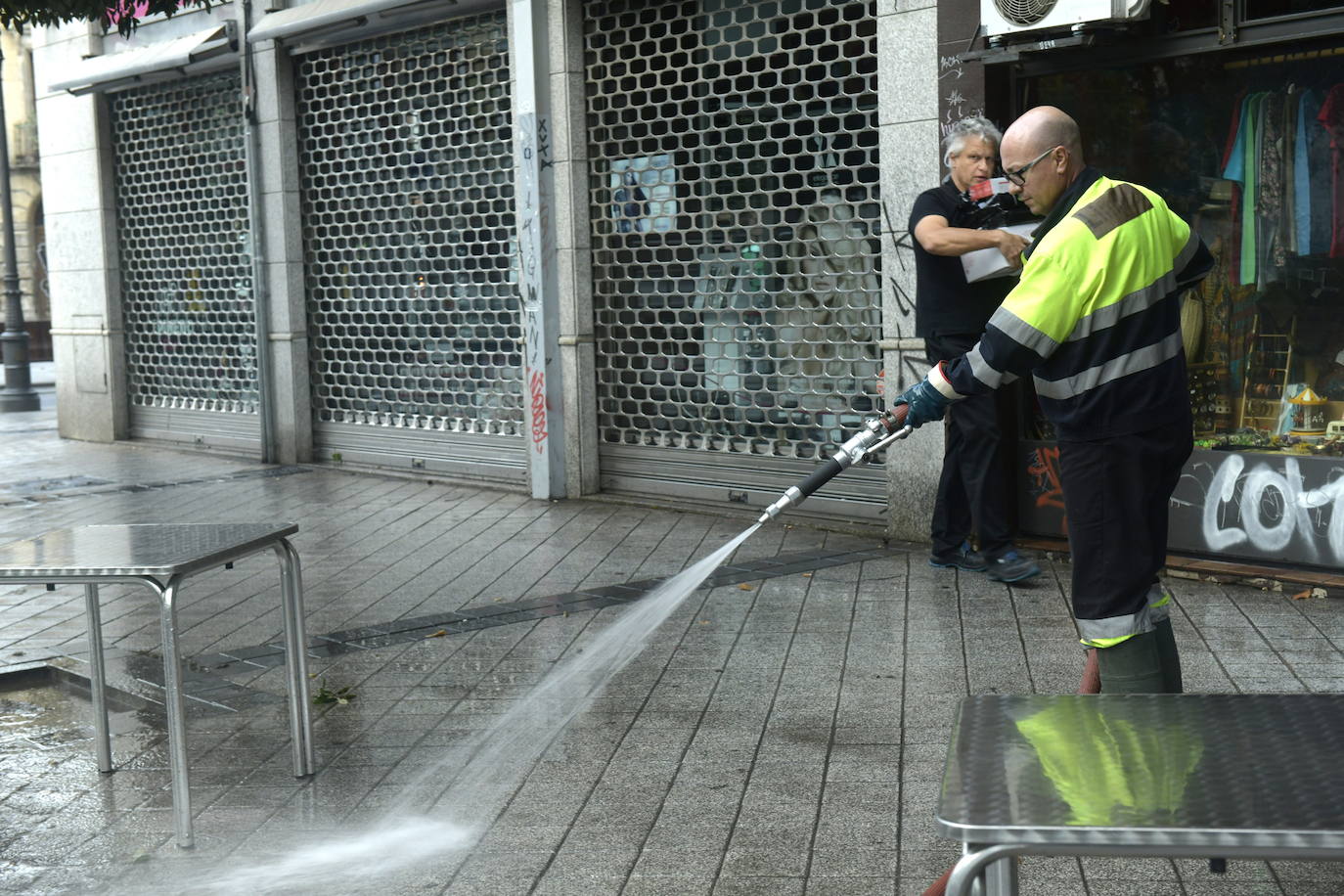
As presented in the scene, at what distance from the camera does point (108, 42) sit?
1555 centimetres

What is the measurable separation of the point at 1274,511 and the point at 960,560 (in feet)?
4.94

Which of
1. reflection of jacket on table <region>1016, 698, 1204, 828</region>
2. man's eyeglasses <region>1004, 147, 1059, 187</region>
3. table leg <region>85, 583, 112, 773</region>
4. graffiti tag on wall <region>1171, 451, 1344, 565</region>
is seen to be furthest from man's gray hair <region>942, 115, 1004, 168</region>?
reflection of jacket on table <region>1016, 698, 1204, 828</region>

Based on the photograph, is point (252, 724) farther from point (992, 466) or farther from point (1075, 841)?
point (1075, 841)

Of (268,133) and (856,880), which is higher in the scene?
(268,133)

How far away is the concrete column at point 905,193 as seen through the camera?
841cm

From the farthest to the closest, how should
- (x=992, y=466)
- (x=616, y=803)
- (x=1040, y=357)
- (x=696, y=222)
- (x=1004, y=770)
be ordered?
(x=696, y=222) < (x=992, y=466) < (x=616, y=803) < (x=1040, y=357) < (x=1004, y=770)

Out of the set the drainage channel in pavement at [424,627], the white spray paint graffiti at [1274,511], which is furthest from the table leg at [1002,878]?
the white spray paint graffiti at [1274,511]

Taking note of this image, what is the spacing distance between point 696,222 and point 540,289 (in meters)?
1.22

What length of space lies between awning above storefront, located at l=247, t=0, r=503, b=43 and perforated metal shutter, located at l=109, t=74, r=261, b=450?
4.76 feet

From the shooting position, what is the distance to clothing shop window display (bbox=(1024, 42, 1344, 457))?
7461 mm

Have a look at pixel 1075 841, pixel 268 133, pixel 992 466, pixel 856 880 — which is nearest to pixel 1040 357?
pixel 856 880

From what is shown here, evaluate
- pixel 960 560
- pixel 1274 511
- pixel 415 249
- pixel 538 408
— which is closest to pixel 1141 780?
pixel 1274 511

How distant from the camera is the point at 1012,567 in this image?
7.48 metres

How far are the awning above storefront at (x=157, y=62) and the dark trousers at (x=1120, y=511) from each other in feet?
36.6
